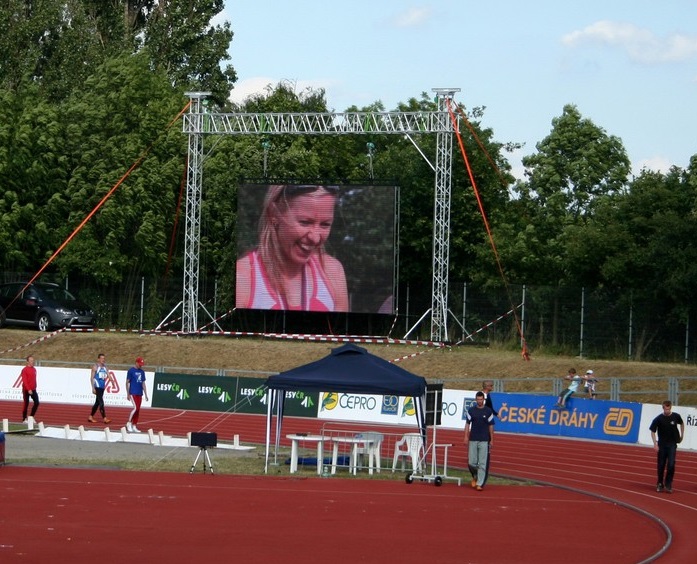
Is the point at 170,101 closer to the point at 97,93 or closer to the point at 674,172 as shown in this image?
the point at 97,93

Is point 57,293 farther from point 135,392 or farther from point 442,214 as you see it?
point 135,392

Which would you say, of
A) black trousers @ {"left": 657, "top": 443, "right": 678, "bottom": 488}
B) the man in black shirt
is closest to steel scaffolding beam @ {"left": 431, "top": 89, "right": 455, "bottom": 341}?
the man in black shirt

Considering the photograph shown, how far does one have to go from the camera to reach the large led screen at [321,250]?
145 ft

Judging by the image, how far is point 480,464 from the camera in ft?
74.8

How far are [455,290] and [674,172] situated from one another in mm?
9657

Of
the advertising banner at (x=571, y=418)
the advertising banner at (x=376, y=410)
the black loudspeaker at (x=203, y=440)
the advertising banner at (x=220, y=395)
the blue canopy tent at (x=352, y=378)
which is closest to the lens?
the black loudspeaker at (x=203, y=440)

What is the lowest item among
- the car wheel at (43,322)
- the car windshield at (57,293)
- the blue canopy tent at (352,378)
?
the blue canopy tent at (352,378)

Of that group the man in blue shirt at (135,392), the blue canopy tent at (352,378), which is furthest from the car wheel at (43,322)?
the blue canopy tent at (352,378)

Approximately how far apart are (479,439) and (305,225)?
893 inches

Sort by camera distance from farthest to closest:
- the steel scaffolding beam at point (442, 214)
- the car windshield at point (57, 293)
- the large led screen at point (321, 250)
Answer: the car windshield at point (57, 293), the large led screen at point (321, 250), the steel scaffolding beam at point (442, 214)

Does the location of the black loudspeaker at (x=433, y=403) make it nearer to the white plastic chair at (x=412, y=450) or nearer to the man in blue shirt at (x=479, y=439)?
the white plastic chair at (x=412, y=450)

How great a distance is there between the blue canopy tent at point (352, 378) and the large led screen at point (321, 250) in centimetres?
1943

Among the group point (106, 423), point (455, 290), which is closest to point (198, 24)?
point (455, 290)

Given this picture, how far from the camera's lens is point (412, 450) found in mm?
25250
